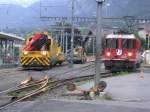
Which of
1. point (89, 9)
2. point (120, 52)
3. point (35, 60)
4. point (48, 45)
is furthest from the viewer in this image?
point (89, 9)

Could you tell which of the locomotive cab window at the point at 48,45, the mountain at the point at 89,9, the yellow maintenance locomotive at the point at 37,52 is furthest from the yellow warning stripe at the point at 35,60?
the mountain at the point at 89,9

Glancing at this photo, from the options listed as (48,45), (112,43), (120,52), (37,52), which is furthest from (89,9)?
(120,52)

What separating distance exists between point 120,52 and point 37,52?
912cm

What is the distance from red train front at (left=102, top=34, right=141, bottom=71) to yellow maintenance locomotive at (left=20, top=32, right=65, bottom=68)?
290 inches

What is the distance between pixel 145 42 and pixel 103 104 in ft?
307

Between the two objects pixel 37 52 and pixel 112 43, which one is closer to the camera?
pixel 112 43

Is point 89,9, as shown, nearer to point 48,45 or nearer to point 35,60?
point 48,45

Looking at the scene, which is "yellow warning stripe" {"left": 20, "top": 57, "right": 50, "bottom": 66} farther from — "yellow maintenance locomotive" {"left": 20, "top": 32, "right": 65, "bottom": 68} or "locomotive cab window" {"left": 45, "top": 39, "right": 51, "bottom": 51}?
"locomotive cab window" {"left": 45, "top": 39, "right": 51, "bottom": 51}

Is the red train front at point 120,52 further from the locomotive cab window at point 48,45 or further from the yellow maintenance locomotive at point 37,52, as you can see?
the locomotive cab window at point 48,45

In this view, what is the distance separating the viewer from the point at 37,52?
4941cm

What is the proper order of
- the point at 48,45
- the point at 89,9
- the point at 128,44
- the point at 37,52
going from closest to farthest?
1. the point at 128,44
2. the point at 37,52
3. the point at 48,45
4. the point at 89,9

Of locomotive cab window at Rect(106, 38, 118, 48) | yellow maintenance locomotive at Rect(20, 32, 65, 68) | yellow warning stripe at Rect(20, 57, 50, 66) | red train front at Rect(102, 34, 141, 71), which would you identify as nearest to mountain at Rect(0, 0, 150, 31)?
yellow maintenance locomotive at Rect(20, 32, 65, 68)

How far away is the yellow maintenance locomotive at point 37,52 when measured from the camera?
48656mm

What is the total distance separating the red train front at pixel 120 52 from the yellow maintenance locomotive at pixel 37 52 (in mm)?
7368
